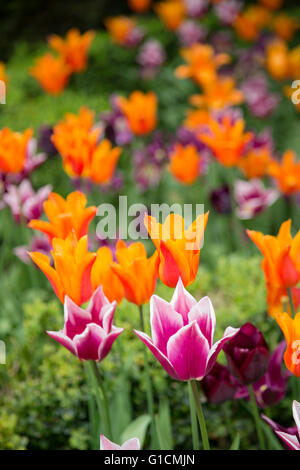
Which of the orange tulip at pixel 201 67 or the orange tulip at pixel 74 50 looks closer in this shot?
the orange tulip at pixel 74 50

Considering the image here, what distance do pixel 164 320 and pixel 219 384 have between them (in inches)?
14.5

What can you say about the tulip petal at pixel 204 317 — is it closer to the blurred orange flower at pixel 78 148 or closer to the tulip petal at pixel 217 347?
the tulip petal at pixel 217 347

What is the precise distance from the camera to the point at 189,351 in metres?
0.92

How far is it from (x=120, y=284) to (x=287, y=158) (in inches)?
47.5

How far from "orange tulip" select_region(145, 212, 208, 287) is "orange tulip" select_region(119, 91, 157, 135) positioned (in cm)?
162

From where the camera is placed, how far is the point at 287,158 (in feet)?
6.98

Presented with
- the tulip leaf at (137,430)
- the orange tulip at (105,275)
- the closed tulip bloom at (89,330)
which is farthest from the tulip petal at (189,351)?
the tulip leaf at (137,430)

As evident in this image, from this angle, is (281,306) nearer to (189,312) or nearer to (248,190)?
(189,312)

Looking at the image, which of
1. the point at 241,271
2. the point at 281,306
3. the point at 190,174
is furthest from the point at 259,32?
the point at 281,306

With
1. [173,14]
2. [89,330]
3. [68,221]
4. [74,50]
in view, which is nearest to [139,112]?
[74,50]

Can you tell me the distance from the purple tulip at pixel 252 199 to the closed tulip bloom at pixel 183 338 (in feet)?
4.35

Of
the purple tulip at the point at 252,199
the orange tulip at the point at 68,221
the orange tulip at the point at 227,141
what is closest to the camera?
the orange tulip at the point at 68,221

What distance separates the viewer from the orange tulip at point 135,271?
106 centimetres

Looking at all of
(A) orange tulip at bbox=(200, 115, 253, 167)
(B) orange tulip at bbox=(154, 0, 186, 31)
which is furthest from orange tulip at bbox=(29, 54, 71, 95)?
→ (B) orange tulip at bbox=(154, 0, 186, 31)
